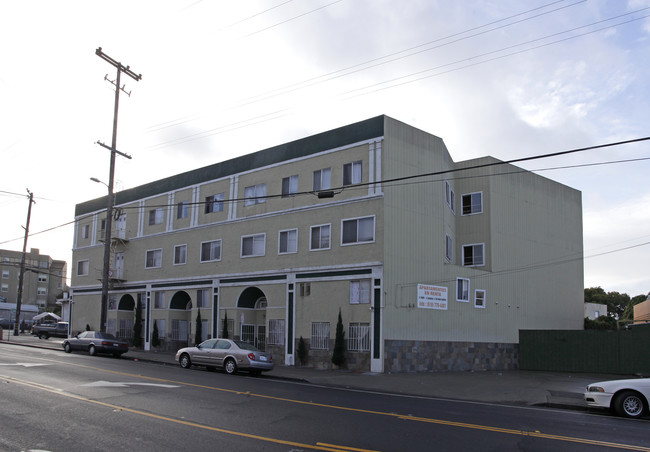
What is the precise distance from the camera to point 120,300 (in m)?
39.7

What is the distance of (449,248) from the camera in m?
29.3

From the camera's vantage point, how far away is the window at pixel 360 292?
958 inches

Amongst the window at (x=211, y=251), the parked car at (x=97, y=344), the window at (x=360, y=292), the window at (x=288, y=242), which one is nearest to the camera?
the window at (x=360, y=292)

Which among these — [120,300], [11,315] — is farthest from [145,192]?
[11,315]

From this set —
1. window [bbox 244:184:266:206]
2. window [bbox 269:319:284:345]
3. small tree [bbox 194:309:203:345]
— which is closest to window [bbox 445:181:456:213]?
window [bbox 244:184:266:206]

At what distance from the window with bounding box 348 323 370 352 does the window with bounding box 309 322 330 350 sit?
4.54 feet

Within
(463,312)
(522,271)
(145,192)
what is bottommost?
(463,312)

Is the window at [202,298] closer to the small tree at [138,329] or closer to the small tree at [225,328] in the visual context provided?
the small tree at [225,328]

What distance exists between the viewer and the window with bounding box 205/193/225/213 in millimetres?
32562

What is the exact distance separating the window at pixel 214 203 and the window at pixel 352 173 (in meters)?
8.99

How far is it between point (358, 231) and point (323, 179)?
12.1 ft

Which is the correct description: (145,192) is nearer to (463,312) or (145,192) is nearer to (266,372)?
(266,372)

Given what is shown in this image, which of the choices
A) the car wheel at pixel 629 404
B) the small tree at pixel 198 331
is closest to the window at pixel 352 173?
the small tree at pixel 198 331

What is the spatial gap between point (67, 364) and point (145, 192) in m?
20.2
